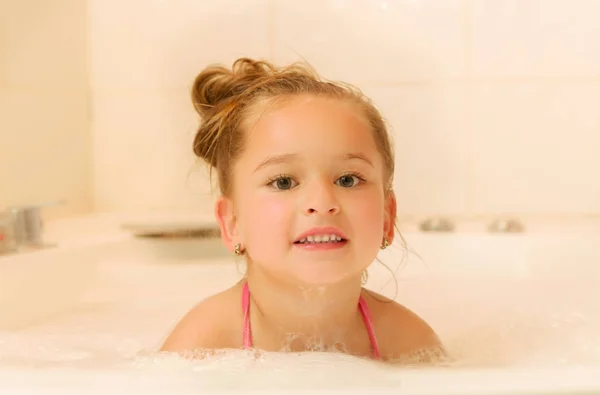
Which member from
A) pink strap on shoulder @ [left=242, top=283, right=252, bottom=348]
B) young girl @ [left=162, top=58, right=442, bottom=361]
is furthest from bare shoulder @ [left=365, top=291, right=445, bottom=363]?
pink strap on shoulder @ [left=242, top=283, right=252, bottom=348]

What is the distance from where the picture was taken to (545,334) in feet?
3.69

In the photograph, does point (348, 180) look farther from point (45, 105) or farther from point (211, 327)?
point (45, 105)

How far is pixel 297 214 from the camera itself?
79cm

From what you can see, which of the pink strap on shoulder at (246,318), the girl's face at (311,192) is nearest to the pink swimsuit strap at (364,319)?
the pink strap on shoulder at (246,318)

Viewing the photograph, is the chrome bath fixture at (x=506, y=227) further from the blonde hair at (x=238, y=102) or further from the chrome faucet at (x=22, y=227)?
the chrome faucet at (x=22, y=227)

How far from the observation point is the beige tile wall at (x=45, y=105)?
4.80 feet

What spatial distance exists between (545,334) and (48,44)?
4.28 ft

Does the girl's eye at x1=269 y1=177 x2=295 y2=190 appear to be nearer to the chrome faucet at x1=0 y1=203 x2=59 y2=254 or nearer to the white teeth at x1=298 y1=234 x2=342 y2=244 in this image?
the white teeth at x1=298 y1=234 x2=342 y2=244

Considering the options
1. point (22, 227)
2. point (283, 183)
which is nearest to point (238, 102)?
point (283, 183)

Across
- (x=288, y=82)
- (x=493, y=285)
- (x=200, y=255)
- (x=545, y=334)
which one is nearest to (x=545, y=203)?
(x=493, y=285)

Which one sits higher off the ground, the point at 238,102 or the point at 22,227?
the point at 238,102

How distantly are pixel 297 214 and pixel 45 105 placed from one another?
106 centimetres

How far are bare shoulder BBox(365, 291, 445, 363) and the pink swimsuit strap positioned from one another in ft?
0.04

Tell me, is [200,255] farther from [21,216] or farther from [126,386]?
[126,386]
